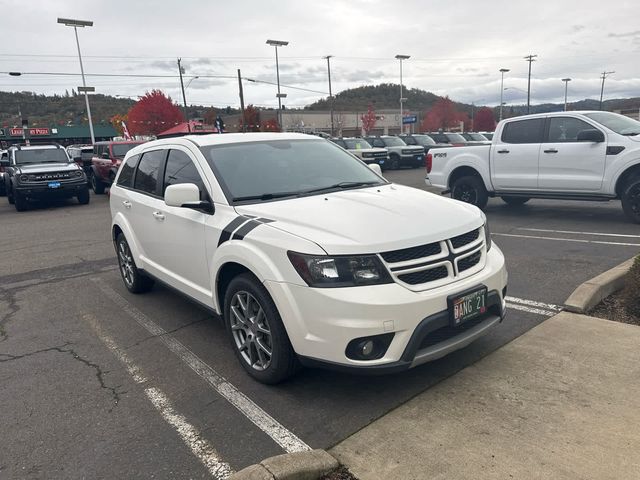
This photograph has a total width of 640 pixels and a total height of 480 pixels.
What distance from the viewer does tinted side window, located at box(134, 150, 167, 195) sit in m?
4.98

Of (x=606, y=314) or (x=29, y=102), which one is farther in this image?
(x=29, y=102)

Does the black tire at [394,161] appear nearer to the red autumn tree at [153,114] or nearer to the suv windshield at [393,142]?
the suv windshield at [393,142]

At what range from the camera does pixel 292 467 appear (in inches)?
98.6

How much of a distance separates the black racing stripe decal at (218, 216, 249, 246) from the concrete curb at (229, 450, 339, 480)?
1.62m

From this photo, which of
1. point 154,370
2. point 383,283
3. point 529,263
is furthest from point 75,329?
point 529,263

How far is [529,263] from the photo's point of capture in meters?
6.32

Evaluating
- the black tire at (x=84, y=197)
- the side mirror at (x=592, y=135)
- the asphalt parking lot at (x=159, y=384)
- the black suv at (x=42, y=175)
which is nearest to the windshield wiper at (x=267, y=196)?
the asphalt parking lot at (x=159, y=384)

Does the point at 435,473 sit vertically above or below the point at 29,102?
below

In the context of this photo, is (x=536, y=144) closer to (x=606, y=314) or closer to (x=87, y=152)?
(x=606, y=314)

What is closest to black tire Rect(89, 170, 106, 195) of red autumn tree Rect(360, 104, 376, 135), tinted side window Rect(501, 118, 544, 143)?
tinted side window Rect(501, 118, 544, 143)

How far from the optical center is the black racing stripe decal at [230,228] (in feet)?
11.7

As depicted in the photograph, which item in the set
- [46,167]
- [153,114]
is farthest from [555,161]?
[153,114]

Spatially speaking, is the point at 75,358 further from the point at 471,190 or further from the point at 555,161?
the point at 471,190

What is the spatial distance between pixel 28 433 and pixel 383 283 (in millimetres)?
2486
